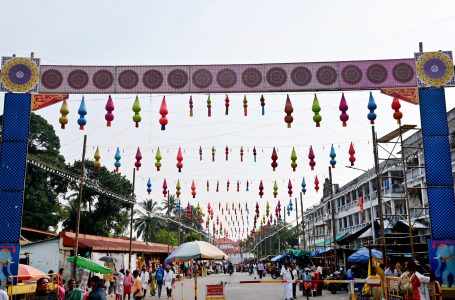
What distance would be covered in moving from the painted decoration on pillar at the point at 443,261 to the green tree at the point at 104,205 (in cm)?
4095

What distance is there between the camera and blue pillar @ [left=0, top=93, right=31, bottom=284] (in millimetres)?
14320

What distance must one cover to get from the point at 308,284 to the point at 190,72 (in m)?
11.3

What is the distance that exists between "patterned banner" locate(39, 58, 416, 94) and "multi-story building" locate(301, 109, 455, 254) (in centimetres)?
337

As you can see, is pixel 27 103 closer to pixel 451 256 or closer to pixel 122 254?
pixel 451 256

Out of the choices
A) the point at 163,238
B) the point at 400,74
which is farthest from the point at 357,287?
the point at 163,238

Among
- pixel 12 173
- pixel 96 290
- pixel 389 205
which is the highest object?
pixel 389 205

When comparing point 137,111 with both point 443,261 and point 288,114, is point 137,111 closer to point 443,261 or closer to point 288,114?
point 288,114

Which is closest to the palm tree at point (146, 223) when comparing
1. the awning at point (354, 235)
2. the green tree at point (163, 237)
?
the green tree at point (163, 237)

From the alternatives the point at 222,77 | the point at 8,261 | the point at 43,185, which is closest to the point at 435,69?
the point at 222,77

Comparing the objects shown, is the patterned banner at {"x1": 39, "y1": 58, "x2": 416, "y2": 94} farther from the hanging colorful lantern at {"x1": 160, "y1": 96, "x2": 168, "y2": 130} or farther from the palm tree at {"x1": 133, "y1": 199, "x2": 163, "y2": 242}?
the palm tree at {"x1": 133, "y1": 199, "x2": 163, "y2": 242}

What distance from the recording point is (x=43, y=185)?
4350 cm

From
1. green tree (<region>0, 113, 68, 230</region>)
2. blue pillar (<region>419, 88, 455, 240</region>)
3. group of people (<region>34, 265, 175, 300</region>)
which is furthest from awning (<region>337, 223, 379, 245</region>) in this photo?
green tree (<region>0, 113, 68, 230</region>)

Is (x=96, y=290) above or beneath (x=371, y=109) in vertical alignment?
beneath

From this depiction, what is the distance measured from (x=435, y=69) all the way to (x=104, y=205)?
42.5 m
